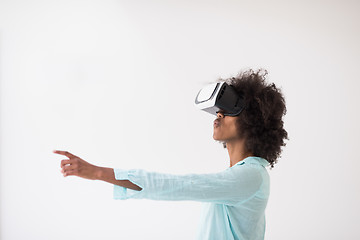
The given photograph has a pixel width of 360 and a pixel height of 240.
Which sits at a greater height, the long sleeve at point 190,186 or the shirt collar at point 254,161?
the shirt collar at point 254,161

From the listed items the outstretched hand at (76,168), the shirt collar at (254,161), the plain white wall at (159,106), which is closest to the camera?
the outstretched hand at (76,168)

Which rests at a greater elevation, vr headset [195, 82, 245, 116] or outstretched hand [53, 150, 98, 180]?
vr headset [195, 82, 245, 116]

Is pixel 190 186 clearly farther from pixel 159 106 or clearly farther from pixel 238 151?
pixel 159 106

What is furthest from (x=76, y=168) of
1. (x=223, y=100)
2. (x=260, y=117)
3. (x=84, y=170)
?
(x=260, y=117)

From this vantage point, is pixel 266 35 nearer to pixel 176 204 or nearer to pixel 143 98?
pixel 143 98

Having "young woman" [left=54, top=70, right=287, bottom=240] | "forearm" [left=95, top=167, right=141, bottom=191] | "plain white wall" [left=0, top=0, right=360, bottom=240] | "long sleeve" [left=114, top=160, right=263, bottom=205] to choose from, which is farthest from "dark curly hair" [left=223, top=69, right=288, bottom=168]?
Answer: "plain white wall" [left=0, top=0, right=360, bottom=240]

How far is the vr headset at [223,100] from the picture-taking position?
1.42 m

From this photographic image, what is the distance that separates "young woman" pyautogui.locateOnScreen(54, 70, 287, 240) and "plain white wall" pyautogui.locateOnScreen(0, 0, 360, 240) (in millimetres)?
1678

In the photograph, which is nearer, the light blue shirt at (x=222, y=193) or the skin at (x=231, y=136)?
the light blue shirt at (x=222, y=193)

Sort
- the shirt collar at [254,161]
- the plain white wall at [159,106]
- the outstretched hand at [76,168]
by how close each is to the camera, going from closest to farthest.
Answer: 1. the outstretched hand at [76,168]
2. the shirt collar at [254,161]
3. the plain white wall at [159,106]

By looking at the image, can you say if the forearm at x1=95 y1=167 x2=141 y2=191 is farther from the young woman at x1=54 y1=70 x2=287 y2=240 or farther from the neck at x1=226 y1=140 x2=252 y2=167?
the neck at x1=226 y1=140 x2=252 y2=167

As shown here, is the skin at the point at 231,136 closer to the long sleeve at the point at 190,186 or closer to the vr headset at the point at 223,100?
the vr headset at the point at 223,100

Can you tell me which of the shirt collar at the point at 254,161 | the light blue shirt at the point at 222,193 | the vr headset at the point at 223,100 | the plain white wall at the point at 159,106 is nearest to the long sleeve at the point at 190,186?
the light blue shirt at the point at 222,193

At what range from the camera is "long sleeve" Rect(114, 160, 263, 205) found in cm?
103
